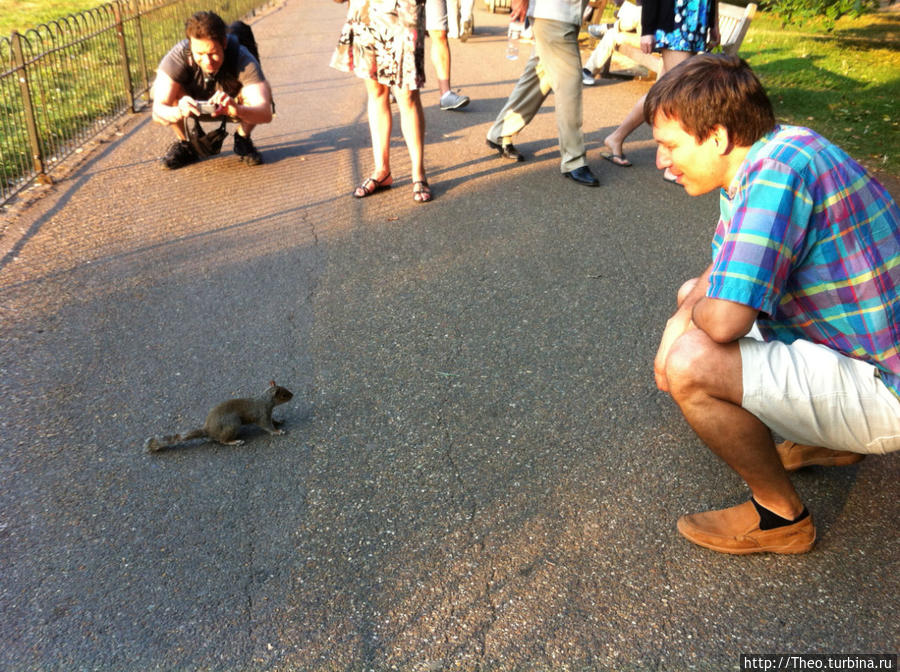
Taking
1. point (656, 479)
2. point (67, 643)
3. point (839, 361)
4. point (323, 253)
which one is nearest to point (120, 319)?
point (323, 253)

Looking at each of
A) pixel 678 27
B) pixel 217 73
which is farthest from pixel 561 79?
pixel 217 73

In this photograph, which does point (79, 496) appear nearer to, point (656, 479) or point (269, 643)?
point (269, 643)

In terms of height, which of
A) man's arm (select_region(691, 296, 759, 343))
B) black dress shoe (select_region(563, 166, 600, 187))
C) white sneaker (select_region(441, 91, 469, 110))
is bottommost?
black dress shoe (select_region(563, 166, 600, 187))

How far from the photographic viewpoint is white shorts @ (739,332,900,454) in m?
2.30

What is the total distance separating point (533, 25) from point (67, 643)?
510cm

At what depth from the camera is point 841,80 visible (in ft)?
31.8

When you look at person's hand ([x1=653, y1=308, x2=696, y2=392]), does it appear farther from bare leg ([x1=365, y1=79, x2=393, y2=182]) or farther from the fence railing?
the fence railing

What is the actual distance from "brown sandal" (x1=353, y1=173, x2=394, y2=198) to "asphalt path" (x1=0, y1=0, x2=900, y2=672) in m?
0.23

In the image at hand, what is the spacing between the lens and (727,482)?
292 cm

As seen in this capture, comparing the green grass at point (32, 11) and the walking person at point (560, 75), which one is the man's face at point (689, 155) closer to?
the walking person at point (560, 75)

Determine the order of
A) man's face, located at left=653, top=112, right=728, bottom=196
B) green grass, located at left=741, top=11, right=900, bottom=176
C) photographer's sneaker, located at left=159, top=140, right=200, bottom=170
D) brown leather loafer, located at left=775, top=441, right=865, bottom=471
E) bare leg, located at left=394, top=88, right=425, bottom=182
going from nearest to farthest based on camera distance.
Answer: man's face, located at left=653, top=112, right=728, bottom=196
brown leather loafer, located at left=775, top=441, right=865, bottom=471
bare leg, located at left=394, top=88, right=425, bottom=182
photographer's sneaker, located at left=159, top=140, right=200, bottom=170
green grass, located at left=741, top=11, right=900, bottom=176

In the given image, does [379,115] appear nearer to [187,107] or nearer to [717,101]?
[187,107]

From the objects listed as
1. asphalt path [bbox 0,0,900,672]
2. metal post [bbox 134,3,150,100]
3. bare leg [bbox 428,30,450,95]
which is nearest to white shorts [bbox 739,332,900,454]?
asphalt path [bbox 0,0,900,672]

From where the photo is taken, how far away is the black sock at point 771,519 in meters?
2.51
